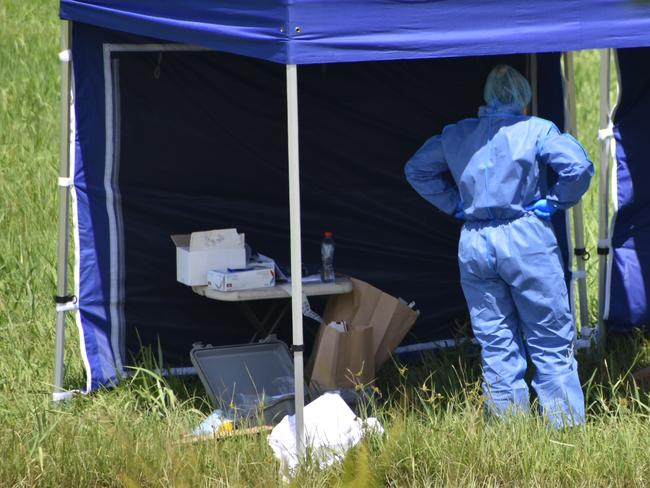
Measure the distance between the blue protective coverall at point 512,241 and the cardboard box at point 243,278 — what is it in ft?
2.82

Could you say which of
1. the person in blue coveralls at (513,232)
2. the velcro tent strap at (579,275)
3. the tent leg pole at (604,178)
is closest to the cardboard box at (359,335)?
the person in blue coveralls at (513,232)

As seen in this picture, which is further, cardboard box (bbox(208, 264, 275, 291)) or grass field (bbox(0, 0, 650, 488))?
cardboard box (bbox(208, 264, 275, 291))

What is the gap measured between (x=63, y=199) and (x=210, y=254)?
0.73 m

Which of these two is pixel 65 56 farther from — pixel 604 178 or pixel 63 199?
pixel 604 178

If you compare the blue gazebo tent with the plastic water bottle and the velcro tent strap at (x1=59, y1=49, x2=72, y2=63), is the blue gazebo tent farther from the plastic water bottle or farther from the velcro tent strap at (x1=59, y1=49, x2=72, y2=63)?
the plastic water bottle

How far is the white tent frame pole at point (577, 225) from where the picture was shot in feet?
21.4

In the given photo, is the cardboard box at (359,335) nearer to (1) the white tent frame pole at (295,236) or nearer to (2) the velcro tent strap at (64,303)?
(1) the white tent frame pole at (295,236)

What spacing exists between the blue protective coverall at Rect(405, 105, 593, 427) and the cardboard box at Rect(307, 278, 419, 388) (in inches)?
30.6

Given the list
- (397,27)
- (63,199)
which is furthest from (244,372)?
(397,27)

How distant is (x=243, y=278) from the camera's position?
5.86 meters

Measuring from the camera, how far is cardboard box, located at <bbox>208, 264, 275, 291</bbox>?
5.83 m

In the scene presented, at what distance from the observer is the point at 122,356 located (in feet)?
20.2

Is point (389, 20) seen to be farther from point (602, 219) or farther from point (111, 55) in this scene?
point (602, 219)

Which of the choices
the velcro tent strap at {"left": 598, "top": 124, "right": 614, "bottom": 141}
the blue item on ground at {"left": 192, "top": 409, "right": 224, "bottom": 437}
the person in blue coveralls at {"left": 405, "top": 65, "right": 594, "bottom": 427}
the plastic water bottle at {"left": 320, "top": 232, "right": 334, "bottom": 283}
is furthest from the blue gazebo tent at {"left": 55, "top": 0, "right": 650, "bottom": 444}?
the blue item on ground at {"left": 192, "top": 409, "right": 224, "bottom": 437}
